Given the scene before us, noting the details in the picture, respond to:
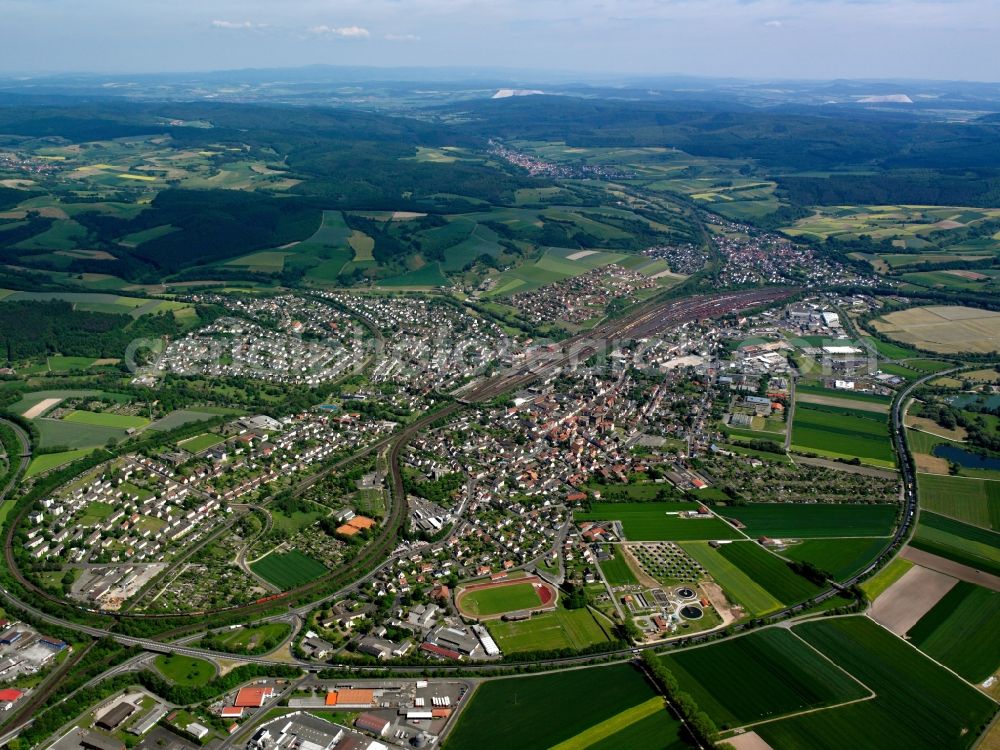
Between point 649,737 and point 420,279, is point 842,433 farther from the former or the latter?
point 420,279

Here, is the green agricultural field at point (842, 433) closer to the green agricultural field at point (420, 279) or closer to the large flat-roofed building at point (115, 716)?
the large flat-roofed building at point (115, 716)

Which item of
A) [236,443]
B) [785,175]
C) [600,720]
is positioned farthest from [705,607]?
[785,175]

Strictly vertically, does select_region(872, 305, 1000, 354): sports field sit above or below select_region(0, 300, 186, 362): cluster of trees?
above

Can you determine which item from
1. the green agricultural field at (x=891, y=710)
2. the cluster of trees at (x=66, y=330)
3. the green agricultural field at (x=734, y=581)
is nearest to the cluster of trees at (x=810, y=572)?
the green agricultural field at (x=734, y=581)

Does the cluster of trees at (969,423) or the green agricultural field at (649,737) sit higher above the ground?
the cluster of trees at (969,423)

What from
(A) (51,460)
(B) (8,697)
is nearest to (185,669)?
(B) (8,697)

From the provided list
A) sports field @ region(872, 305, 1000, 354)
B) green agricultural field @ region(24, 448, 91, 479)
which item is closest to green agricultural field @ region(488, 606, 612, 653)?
green agricultural field @ region(24, 448, 91, 479)

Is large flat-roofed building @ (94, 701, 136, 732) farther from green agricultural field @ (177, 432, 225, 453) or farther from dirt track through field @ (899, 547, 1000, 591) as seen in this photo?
dirt track through field @ (899, 547, 1000, 591)

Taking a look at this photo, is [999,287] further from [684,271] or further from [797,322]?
[684,271]
